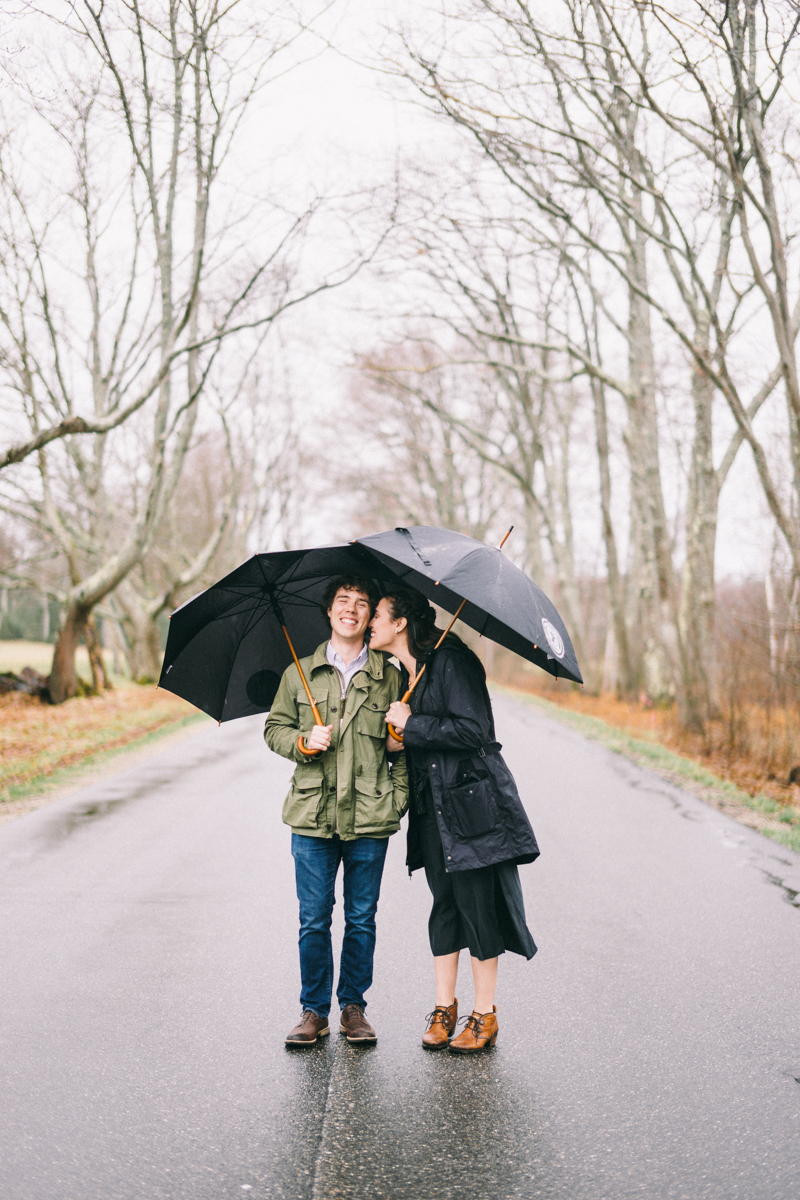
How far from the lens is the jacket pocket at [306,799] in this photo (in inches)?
153

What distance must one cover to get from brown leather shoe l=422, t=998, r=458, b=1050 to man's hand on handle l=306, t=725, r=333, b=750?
1184mm

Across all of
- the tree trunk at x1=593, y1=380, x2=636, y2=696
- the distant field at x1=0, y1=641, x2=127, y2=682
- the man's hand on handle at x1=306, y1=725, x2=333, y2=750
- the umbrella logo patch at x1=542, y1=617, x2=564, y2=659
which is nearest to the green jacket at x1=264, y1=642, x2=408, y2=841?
the man's hand on handle at x1=306, y1=725, x2=333, y2=750

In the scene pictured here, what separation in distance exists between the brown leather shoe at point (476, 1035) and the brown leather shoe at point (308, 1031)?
1.69 ft

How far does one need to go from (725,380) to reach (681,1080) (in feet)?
31.6

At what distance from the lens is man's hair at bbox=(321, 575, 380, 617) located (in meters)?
4.05

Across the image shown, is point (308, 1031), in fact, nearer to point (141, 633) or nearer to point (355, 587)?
point (355, 587)

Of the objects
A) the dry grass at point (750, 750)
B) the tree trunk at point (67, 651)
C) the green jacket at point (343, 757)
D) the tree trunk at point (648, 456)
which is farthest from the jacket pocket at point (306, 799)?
the tree trunk at point (67, 651)

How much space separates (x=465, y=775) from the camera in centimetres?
382

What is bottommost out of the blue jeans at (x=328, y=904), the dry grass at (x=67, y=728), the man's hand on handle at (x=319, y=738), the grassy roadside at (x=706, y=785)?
the dry grass at (x=67, y=728)

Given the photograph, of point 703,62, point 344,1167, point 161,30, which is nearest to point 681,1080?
point 344,1167

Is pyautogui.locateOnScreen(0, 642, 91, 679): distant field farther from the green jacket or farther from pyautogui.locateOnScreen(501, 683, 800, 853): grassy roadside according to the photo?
the green jacket

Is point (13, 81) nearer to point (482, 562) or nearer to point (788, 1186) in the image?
point (482, 562)

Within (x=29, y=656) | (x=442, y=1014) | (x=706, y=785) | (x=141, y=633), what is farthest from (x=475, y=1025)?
(x=29, y=656)

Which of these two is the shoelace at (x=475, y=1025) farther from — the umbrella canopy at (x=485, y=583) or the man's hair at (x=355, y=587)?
the man's hair at (x=355, y=587)
